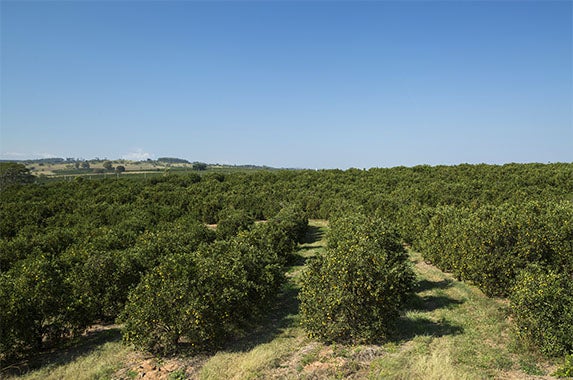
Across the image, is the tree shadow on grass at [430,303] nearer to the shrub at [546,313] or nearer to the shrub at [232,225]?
the shrub at [546,313]

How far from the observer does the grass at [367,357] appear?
10203 mm

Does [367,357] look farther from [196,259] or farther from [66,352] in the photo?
[66,352]

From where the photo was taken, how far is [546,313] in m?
10.3

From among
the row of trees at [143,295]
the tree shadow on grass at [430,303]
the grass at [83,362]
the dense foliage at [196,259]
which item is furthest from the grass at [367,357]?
the row of trees at [143,295]

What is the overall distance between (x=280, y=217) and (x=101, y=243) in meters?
14.2

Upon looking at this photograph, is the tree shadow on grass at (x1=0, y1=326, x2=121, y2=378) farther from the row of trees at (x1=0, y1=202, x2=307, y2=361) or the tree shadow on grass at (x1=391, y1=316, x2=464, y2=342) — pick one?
the tree shadow on grass at (x1=391, y1=316, x2=464, y2=342)

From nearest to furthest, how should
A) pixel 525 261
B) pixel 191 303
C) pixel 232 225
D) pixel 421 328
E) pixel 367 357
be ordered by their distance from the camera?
pixel 367 357 → pixel 191 303 → pixel 421 328 → pixel 525 261 → pixel 232 225

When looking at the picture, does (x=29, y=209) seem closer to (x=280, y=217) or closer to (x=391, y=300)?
(x=280, y=217)

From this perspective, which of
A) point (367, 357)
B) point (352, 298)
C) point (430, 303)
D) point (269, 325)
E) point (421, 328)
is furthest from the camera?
point (430, 303)

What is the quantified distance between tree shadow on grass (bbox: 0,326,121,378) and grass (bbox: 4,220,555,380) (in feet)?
0.75

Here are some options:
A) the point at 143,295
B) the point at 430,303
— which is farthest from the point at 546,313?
the point at 143,295

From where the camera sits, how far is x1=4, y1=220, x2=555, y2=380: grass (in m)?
10.2

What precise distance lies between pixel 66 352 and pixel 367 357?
39.4 feet

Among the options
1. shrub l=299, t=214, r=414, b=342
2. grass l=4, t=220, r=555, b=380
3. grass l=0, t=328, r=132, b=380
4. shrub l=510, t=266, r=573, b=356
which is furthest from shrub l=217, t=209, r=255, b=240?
shrub l=510, t=266, r=573, b=356
